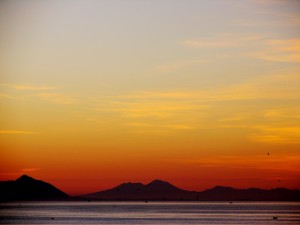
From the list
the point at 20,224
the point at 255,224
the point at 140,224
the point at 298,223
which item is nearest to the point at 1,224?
the point at 20,224

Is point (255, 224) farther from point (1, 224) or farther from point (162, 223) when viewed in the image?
point (1, 224)

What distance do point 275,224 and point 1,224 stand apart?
3680cm

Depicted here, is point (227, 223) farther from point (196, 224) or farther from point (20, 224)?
point (20, 224)

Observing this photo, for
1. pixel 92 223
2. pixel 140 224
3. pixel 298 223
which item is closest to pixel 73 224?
pixel 92 223

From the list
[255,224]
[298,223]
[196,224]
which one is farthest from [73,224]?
[298,223]

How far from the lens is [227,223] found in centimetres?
9875

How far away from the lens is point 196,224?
9612 cm

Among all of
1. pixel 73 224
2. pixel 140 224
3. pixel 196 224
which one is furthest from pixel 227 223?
pixel 73 224

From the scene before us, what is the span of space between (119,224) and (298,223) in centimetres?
2395

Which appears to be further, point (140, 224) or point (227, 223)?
point (227, 223)

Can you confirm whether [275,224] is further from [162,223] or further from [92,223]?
[92,223]

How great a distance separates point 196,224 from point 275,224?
34.6 feet

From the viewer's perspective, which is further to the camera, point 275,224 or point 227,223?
point 227,223

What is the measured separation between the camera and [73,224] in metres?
94.6
